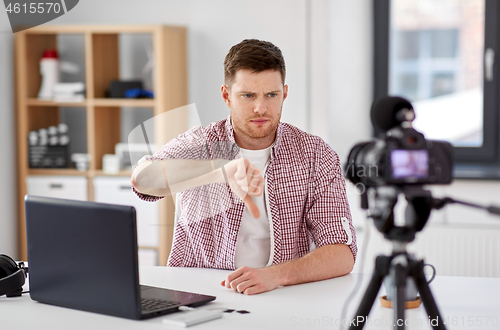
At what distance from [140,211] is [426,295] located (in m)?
2.54

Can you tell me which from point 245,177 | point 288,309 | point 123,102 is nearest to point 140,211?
point 123,102

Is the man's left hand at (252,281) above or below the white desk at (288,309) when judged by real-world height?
above

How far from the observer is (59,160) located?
3.51m

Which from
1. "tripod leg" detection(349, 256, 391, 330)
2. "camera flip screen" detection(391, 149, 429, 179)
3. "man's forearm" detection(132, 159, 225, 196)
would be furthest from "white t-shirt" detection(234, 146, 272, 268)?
"camera flip screen" detection(391, 149, 429, 179)

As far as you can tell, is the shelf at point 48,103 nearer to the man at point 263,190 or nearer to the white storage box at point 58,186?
the white storage box at point 58,186

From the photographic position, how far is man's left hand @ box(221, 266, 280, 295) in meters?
1.48

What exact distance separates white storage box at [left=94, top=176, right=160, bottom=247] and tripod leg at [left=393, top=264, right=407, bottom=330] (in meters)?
2.52

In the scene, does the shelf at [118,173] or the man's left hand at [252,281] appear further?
the shelf at [118,173]

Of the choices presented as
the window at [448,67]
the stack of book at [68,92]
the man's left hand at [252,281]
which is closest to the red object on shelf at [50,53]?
the stack of book at [68,92]

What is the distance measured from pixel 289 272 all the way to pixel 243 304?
8.4 inches

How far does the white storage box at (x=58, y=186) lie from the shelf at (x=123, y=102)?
445 millimetres

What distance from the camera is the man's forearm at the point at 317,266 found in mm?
1560

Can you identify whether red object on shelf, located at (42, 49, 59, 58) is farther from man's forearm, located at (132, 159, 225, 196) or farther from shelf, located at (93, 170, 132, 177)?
man's forearm, located at (132, 159, 225, 196)

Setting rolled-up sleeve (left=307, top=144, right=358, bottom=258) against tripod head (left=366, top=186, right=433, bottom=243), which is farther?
rolled-up sleeve (left=307, top=144, right=358, bottom=258)
